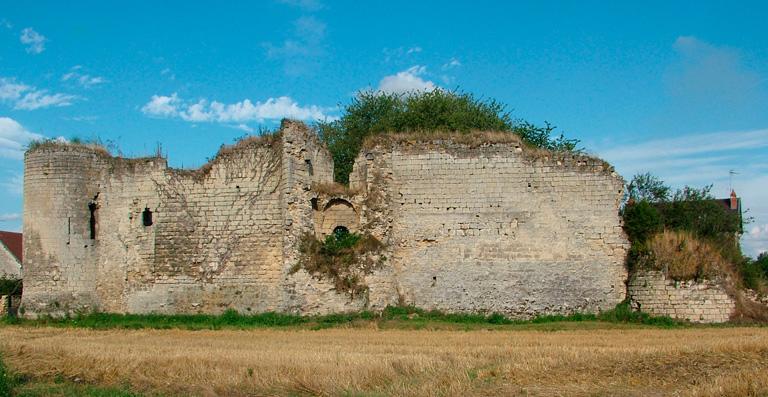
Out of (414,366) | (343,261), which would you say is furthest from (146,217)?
(414,366)

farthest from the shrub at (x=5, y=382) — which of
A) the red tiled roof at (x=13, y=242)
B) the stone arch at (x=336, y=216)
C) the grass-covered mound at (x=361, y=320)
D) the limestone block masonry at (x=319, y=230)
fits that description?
the red tiled roof at (x=13, y=242)

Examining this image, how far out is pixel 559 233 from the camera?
22.4 meters

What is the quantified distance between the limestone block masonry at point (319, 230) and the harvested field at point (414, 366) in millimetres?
5591

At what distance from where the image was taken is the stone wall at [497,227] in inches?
875

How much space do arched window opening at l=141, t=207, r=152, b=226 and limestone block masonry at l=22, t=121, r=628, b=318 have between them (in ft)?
0.10

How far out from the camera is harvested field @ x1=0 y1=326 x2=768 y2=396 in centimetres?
1034

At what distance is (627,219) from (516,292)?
3.80 metres

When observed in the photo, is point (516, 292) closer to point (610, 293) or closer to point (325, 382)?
point (610, 293)

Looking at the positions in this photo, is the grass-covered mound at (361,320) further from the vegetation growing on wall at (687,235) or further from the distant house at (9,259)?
the distant house at (9,259)

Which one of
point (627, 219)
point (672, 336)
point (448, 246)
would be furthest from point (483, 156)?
point (672, 336)

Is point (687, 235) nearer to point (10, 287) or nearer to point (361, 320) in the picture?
point (361, 320)

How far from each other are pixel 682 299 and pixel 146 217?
1615cm

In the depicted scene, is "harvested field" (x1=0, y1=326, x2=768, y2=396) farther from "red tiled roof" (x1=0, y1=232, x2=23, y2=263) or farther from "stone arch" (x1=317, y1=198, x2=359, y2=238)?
"red tiled roof" (x1=0, y1=232, x2=23, y2=263)

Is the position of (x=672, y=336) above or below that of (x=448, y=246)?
below
